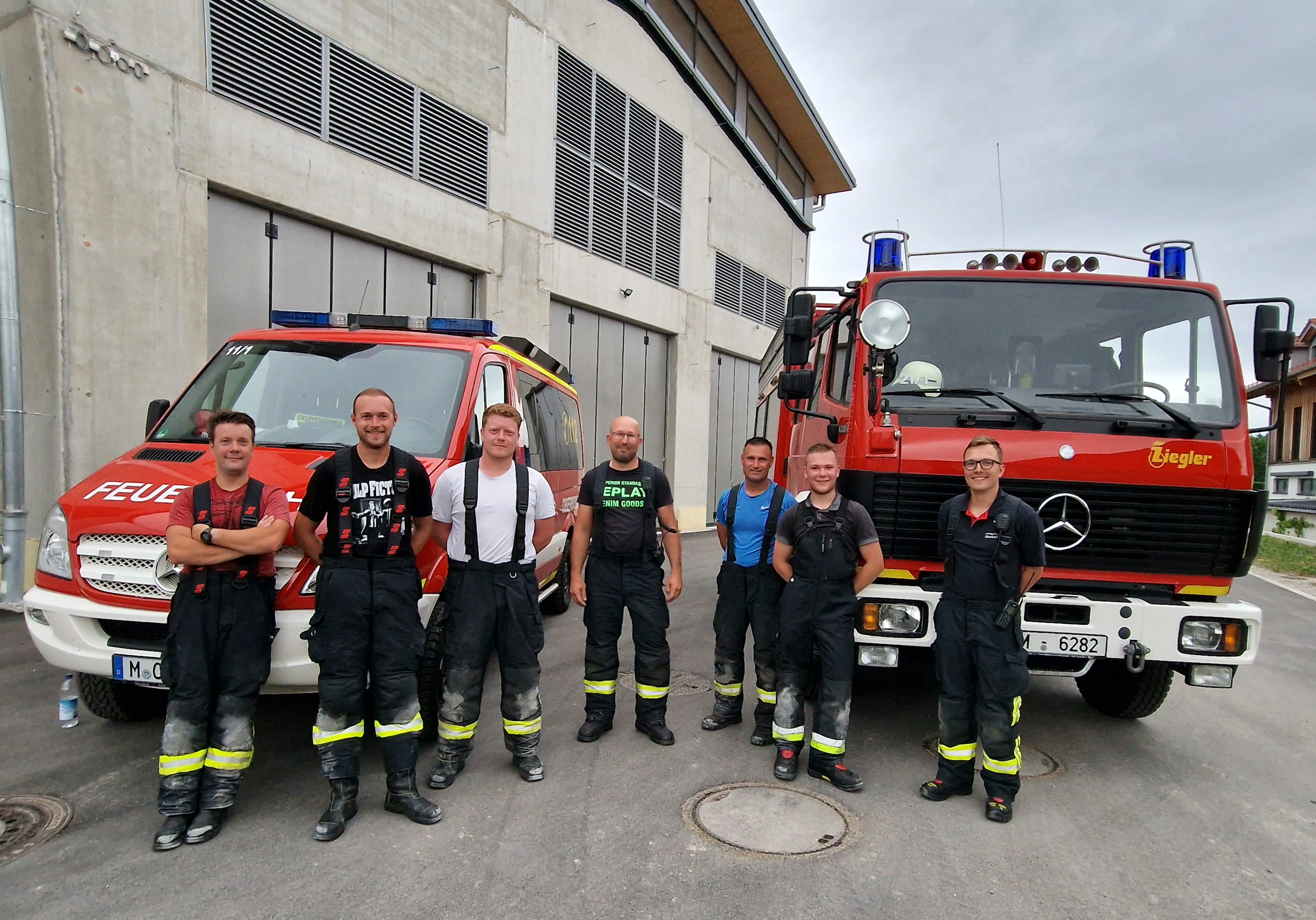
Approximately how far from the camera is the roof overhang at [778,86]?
1794 centimetres

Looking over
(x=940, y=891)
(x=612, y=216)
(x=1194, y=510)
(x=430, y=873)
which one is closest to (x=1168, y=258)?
(x=1194, y=510)

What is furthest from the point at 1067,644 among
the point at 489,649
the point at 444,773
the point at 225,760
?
the point at 225,760

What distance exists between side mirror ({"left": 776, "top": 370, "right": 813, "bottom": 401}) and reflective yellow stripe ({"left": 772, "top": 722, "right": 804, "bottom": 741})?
2006mm

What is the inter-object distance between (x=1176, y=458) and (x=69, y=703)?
19.7 feet

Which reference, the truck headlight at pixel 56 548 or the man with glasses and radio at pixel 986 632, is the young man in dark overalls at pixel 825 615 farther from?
the truck headlight at pixel 56 548

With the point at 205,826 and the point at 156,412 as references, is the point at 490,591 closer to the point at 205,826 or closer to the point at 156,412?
the point at 205,826

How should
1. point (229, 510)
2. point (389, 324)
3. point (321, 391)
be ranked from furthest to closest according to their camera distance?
point (389, 324), point (321, 391), point (229, 510)

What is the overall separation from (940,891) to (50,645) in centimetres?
397

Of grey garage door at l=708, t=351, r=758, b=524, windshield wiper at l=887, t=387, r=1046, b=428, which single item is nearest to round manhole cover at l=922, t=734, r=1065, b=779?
windshield wiper at l=887, t=387, r=1046, b=428

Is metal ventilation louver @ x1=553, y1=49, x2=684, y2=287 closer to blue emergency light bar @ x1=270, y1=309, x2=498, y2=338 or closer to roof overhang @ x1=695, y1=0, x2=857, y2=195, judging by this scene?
roof overhang @ x1=695, y1=0, x2=857, y2=195

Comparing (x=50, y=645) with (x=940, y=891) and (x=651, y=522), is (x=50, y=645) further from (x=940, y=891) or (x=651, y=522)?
(x=940, y=891)

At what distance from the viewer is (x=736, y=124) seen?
62.3 ft

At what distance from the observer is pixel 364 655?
3.36 metres

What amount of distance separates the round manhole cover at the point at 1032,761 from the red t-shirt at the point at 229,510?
11.8 ft
